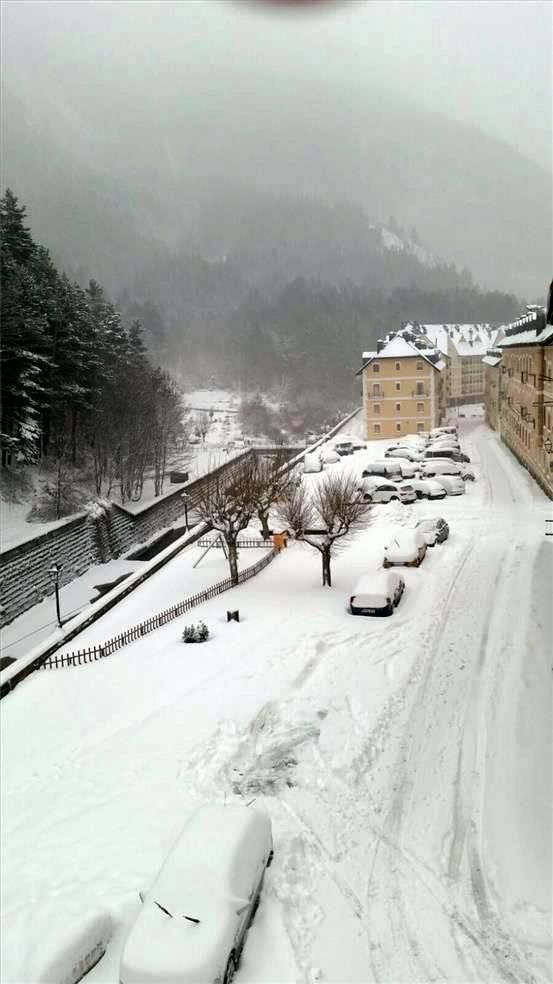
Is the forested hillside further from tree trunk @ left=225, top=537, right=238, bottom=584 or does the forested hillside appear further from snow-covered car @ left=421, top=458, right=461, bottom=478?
snow-covered car @ left=421, top=458, right=461, bottom=478

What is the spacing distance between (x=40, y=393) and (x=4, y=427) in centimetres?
251

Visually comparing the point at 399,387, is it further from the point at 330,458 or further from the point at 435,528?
the point at 435,528

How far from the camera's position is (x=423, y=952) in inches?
190

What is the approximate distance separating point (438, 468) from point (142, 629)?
1508 cm

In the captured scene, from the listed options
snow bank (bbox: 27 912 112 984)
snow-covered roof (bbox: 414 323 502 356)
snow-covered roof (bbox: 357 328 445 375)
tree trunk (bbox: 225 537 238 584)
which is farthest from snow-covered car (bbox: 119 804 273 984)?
snow-covered roof (bbox: 414 323 502 356)

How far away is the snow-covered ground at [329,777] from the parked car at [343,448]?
1610 centimetres

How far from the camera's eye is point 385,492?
2334 cm

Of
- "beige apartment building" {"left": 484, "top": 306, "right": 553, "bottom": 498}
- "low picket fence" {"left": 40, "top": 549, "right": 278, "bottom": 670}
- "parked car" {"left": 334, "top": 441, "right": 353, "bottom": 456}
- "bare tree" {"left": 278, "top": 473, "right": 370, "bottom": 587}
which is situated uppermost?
"beige apartment building" {"left": 484, "top": 306, "right": 553, "bottom": 498}

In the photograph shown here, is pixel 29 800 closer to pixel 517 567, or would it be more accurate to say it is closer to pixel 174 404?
pixel 517 567

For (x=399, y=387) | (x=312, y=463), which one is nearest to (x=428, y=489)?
(x=312, y=463)

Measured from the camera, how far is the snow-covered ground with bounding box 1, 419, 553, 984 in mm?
5078

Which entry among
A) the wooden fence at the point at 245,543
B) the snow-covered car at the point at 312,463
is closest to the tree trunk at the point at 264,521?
the wooden fence at the point at 245,543

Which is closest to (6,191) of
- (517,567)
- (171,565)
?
(171,565)

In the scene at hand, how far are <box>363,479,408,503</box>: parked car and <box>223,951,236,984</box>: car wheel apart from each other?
18809mm
